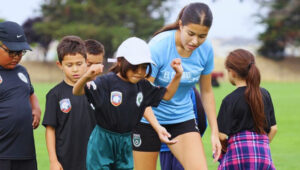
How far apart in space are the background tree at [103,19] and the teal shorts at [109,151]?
49156 mm

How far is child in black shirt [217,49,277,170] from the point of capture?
184 inches

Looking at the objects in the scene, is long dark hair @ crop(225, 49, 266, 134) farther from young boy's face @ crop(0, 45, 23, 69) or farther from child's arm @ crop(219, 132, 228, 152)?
young boy's face @ crop(0, 45, 23, 69)

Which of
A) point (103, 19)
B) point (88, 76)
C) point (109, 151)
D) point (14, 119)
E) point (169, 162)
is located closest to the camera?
point (88, 76)

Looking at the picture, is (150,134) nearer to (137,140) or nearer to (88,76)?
(137,140)

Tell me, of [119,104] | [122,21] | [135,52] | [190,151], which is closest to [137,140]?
[190,151]

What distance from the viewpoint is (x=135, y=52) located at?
3.84 m

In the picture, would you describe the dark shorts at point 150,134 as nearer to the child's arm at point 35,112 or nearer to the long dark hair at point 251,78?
the long dark hair at point 251,78

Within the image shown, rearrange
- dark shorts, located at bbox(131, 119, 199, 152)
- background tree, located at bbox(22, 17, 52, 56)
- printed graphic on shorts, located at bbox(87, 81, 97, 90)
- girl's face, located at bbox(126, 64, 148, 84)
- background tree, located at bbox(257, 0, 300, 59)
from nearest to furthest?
printed graphic on shorts, located at bbox(87, 81, 97, 90) < girl's face, located at bbox(126, 64, 148, 84) < dark shorts, located at bbox(131, 119, 199, 152) < background tree, located at bbox(257, 0, 300, 59) < background tree, located at bbox(22, 17, 52, 56)

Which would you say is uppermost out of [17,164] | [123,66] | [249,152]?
[123,66]

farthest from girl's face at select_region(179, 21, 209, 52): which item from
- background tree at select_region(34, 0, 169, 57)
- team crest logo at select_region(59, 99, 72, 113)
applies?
background tree at select_region(34, 0, 169, 57)

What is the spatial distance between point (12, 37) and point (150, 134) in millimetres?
1522

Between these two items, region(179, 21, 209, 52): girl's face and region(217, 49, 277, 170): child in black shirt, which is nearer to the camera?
region(179, 21, 209, 52): girl's face

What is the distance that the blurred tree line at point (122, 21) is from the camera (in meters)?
53.6

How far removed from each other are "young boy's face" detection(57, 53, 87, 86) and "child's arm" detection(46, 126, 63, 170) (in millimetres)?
440
